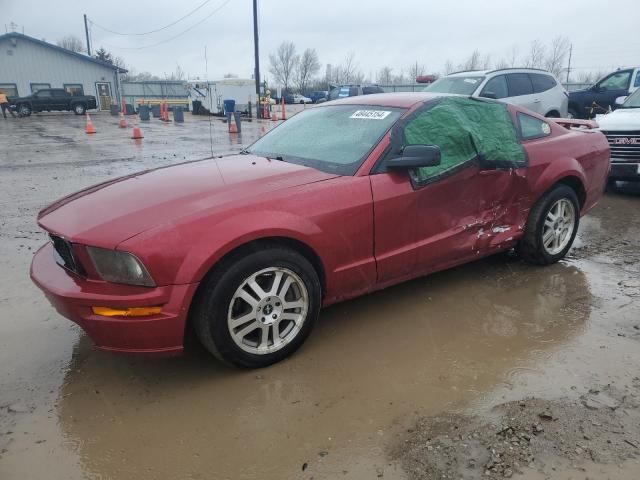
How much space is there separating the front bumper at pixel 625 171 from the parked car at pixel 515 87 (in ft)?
10.1

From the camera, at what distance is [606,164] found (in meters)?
4.87

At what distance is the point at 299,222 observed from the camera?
286cm

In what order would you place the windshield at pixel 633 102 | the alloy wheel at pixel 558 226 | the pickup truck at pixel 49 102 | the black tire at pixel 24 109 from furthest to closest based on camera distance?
the pickup truck at pixel 49 102 → the black tire at pixel 24 109 → the windshield at pixel 633 102 → the alloy wheel at pixel 558 226

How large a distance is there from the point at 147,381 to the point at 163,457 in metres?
0.67

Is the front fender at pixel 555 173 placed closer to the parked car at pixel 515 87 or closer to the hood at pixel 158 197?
the hood at pixel 158 197

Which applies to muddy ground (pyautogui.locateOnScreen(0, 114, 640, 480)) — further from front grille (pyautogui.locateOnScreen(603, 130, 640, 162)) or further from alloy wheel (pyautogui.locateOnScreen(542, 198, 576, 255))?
front grille (pyautogui.locateOnScreen(603, 130, 640, 162))

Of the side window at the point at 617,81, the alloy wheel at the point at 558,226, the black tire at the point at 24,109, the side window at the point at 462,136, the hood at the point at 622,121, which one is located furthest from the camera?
the black tire at the point at 24,109

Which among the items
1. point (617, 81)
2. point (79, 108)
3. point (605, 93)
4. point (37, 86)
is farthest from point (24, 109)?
point (617, 81)

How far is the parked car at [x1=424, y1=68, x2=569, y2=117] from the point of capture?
9.78 meters

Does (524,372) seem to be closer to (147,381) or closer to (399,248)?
(399,248)

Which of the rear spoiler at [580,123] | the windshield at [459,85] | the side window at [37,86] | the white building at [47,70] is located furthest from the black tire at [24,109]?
the rear spoiler at [580,123]

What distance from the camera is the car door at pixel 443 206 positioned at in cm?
325

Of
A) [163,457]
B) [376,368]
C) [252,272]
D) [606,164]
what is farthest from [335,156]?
[606,164]

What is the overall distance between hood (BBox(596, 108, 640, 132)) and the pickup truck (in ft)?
102
